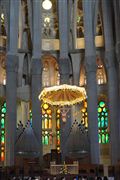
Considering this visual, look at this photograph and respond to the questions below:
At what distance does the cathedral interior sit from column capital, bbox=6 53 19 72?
81 mm

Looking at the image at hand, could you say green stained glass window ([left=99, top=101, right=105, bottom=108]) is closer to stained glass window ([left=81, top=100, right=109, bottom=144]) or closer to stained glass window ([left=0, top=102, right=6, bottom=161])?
stained glass window ([left=81, top=100, right=109, bottom=144])

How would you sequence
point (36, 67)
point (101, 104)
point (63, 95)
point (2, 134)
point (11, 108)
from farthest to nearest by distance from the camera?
point (101, 104) < point (2, 134) < point (36, 67) < point (11, 108) < point (63, 95)

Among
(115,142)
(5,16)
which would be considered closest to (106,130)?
(115,142)

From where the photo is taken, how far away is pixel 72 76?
113ft

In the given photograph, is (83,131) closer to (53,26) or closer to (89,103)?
(89,103)

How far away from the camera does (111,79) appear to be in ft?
105

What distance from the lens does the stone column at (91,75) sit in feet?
99.9

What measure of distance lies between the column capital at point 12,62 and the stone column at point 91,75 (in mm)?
5690

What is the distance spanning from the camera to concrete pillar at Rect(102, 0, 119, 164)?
3070 cm

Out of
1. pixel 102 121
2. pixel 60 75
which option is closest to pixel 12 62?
pixel 60 75

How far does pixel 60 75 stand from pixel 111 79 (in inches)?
165

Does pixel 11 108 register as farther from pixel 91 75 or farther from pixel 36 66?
pixel 91 75

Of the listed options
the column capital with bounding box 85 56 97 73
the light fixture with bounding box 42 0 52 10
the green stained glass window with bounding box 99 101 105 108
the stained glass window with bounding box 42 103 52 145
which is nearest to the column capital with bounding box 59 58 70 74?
the column capital with bounding box 85 56 97 73

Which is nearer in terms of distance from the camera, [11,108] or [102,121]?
[11,108]
